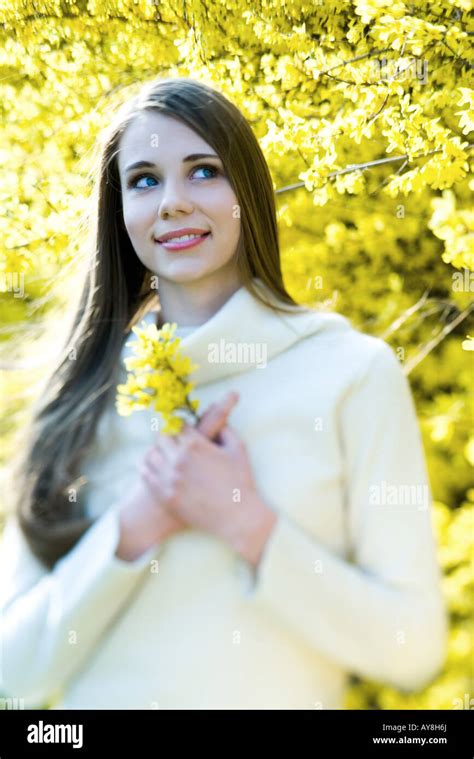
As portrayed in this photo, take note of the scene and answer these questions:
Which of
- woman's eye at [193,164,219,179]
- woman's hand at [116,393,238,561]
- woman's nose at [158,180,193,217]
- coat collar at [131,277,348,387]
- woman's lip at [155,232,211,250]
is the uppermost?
woman's eye at [193,164,219,179]

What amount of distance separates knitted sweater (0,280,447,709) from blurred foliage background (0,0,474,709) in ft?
1.10

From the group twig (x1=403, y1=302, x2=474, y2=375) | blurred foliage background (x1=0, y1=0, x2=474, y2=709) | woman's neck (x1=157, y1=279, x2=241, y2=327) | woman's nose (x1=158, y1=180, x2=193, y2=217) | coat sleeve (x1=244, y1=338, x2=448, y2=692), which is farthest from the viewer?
twig (x1=403, y1=302, x2=474, y2=375)

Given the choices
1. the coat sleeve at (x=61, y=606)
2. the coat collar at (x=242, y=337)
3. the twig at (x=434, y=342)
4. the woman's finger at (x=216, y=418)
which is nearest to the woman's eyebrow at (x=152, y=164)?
the coat collar at (x=242, y=337)

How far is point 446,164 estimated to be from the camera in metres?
1.66

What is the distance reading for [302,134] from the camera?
1.78m

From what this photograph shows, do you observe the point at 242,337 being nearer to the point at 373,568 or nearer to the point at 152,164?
the point at 152,164

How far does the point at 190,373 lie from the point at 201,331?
74 millimetres

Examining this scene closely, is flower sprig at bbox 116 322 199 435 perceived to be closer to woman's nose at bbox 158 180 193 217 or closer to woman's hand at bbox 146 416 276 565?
woman's hand at bbox 146 416 276 565

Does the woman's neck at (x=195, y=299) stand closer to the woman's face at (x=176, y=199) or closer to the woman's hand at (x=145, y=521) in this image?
the woman's face at (x=176, y=199)

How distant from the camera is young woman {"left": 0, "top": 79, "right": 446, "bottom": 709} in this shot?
1209mm

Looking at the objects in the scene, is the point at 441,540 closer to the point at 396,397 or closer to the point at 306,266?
the point at 306,266

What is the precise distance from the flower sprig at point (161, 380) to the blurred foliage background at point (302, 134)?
0.30 metres

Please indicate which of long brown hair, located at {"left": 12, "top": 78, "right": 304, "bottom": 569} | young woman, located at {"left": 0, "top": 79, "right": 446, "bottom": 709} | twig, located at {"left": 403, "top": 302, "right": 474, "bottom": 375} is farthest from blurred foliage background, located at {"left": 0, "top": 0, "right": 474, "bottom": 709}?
young woman, located at {"left": 0, "top": 79, "right": 446, "bottom": 709}
